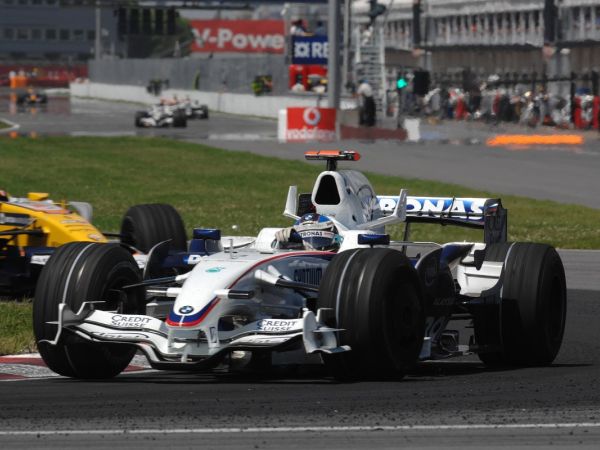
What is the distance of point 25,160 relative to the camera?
39.3 m

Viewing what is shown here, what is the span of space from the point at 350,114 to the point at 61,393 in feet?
144

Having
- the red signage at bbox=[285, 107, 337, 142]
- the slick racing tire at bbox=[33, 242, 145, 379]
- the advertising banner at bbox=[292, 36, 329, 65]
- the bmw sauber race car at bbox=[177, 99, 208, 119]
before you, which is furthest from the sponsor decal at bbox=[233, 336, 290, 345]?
the bmw sauber race car at bbox=[177, 99, 208, 119]

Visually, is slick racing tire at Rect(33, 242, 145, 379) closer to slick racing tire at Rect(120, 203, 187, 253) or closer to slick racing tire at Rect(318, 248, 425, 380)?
slick racing tire at Rect(318, 248, 425, 380)

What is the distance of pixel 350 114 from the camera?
173 feet

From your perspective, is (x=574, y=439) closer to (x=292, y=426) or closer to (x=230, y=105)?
(x=292, y=426)

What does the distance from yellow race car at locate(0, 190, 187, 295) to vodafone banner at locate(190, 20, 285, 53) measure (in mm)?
138366

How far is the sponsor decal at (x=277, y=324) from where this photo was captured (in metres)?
9.17

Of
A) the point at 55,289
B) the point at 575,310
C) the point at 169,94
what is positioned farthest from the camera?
the point at 169,94

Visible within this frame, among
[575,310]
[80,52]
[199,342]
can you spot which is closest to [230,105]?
[575,310]

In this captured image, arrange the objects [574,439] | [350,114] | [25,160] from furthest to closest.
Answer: [350,114]
[25,160]
[574,439]

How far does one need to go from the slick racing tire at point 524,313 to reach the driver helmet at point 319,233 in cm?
116

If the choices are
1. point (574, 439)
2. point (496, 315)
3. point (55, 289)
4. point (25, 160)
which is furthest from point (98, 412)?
point (25, 160)

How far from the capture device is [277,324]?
9227 mm

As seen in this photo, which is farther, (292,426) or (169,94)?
(169,94)
